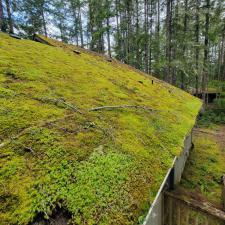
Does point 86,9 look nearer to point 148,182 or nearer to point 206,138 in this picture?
point 206,138

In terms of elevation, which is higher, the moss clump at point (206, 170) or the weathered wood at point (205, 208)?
the weathered wood at point (205, 208)

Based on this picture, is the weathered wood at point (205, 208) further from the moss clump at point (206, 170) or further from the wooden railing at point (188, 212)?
the moss clump at point (206, 170)

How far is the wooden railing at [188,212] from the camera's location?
351 centimetres

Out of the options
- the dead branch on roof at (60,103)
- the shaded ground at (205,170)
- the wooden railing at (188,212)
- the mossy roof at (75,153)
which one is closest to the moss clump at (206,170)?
the shaded ground at (205,170)

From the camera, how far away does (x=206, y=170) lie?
22.5 feet

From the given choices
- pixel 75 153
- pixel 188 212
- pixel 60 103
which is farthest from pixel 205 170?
pixel 75 153

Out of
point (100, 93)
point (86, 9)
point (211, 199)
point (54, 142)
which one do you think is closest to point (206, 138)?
point (211, 199)

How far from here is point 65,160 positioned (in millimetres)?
1686

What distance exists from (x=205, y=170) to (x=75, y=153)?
646 cm

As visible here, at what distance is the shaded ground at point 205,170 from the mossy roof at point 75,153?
3.14m

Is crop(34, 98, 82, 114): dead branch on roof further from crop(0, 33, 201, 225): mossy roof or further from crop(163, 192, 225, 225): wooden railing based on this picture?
crop(163, 192, 225, 225): wooden railing

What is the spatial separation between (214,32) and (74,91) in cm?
1612

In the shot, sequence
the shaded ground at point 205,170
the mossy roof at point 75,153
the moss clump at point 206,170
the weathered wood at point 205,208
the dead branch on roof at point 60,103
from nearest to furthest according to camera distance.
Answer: the mossy roof at point 75,153, the dead branch on roof at point 60,103, the weathered wood at point 205,208, the shaded ground at point 205,170, the moss clump at point 206,170

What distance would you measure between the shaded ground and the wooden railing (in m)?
1.36
